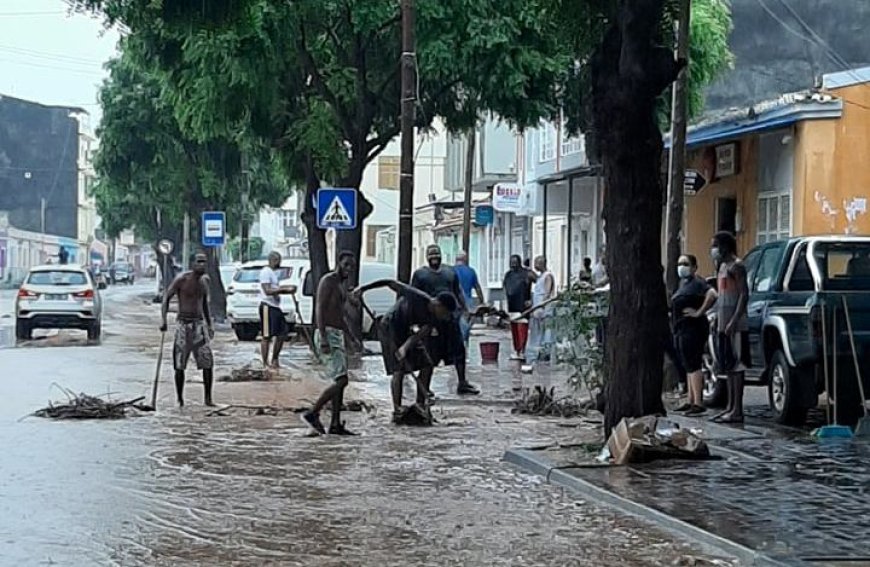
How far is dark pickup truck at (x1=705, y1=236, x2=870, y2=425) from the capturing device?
47.1 feet

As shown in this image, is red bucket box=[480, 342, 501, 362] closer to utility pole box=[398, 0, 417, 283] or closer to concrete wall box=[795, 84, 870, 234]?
utility pole box=[398, 0, 417, 283]

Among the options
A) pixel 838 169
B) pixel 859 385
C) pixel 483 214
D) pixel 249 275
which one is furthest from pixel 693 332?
pixel 483 214

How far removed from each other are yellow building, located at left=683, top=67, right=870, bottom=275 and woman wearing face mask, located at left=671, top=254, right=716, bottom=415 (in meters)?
7.94

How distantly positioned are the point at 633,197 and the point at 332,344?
3839 mm

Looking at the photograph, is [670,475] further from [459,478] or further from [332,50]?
[332,50]

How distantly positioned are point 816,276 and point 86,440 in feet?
24.7

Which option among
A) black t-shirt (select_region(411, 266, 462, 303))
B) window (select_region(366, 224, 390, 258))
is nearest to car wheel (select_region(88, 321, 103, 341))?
black t-shirt (select_region(411, 266, 462, 303))

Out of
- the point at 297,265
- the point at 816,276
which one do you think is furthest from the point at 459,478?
the point at 297,265

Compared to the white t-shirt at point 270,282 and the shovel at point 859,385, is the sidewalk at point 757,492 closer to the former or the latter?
the shovel at point 859,385

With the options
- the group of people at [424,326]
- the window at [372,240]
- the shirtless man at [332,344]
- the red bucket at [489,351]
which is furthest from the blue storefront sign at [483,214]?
the window at [372,240]

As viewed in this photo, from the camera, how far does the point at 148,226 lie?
2491 inches

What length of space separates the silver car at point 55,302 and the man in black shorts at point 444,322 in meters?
15.3

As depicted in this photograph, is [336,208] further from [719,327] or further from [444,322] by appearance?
[719,327]

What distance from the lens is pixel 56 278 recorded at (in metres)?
32.1
